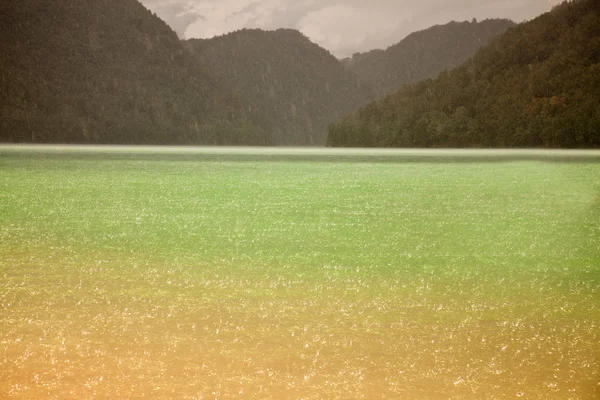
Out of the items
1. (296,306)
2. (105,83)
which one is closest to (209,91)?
(105,83)

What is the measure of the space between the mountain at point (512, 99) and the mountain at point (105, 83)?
39570 millimetres

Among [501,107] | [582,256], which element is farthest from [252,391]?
[501,107]

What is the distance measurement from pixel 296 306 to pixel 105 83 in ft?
449

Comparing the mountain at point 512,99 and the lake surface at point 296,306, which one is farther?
the mountain at point 512,99

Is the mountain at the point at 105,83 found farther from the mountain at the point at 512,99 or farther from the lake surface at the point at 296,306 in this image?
the lake surface at the point at 296,306

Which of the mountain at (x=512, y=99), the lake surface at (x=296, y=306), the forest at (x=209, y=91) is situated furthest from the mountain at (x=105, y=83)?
the lake surface at (x=296, y=306)

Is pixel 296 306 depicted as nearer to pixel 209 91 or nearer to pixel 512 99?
pixel 512 99

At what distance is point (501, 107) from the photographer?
8825 centimetres

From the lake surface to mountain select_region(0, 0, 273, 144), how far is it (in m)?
107

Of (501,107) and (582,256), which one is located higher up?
(501,107)

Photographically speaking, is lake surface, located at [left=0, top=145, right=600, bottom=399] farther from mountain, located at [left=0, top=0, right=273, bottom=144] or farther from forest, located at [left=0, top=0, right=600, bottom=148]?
mountain, located at [left=0, top=0, right=273, bottom=144]

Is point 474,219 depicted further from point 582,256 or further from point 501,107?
point 501,107

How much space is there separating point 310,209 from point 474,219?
2285mm

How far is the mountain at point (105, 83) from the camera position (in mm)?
112081
